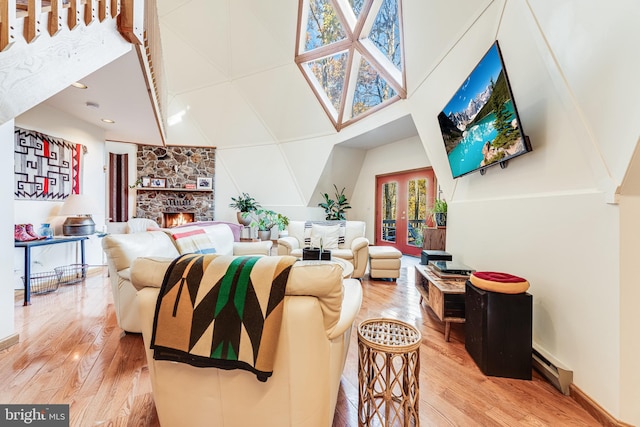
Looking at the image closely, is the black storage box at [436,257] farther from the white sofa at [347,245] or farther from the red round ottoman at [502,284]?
the red round ottoman at [502,284]

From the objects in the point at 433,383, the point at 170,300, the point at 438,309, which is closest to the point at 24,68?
the point at 170,300

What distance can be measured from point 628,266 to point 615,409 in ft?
2.24

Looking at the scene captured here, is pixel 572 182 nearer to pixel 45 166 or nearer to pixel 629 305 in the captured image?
pixel 629 305

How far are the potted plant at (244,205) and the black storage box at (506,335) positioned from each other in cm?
590

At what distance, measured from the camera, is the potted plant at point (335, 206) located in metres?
6.36

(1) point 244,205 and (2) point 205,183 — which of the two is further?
(2) point 205,183

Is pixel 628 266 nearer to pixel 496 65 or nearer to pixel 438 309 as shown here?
pixel 438 309

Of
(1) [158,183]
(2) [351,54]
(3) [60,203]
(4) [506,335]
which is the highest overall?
(2) [351,54]

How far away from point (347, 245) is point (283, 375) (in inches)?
123

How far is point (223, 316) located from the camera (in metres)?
0.96

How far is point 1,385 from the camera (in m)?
1.45

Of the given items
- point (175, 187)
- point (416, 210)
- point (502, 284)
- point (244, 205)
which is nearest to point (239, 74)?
point (244, 205)

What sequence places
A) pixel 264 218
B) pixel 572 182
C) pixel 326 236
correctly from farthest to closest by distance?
pixel 264 218 → pixel 326 236 → pixel 572 182

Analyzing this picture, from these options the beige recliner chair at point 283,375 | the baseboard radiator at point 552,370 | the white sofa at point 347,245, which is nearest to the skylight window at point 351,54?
the white sofa at point 347,245
